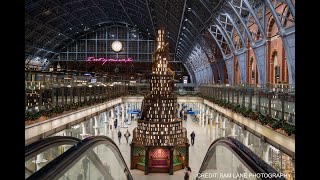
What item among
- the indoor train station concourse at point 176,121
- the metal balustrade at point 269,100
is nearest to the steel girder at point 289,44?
the indoor train station concourse at point 176,121

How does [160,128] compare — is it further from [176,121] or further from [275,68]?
[275,68]

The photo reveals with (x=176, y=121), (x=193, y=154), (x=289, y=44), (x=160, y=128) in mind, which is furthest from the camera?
(x=193, y=154)

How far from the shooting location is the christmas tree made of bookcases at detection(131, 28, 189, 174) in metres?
20.9

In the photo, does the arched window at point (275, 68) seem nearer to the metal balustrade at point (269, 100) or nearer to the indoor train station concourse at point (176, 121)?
the indoor train station concourse at point (176, 121)

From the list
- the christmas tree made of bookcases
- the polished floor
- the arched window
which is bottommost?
the polished floor

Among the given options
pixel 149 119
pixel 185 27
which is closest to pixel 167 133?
pixel 149 119

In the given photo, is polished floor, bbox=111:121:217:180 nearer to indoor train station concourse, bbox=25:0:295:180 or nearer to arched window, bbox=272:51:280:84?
indoor train station concourse, bbox=25:0:295:180

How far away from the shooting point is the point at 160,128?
68.5ft

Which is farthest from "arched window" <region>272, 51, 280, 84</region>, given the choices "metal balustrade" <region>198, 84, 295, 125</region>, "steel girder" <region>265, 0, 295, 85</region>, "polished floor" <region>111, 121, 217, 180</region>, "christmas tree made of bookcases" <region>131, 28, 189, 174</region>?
"christmas tree made of bookcases" <region>131, 28, 189, 174</region>

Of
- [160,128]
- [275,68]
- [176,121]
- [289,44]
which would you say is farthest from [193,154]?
[289,44]

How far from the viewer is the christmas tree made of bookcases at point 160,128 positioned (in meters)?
20.9

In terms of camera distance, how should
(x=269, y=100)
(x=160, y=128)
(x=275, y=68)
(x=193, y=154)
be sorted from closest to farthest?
1. (x=269, y=100)
2. (x=160, y=128)
3. (x=193, y=154)
4. (x=275, y=68)
